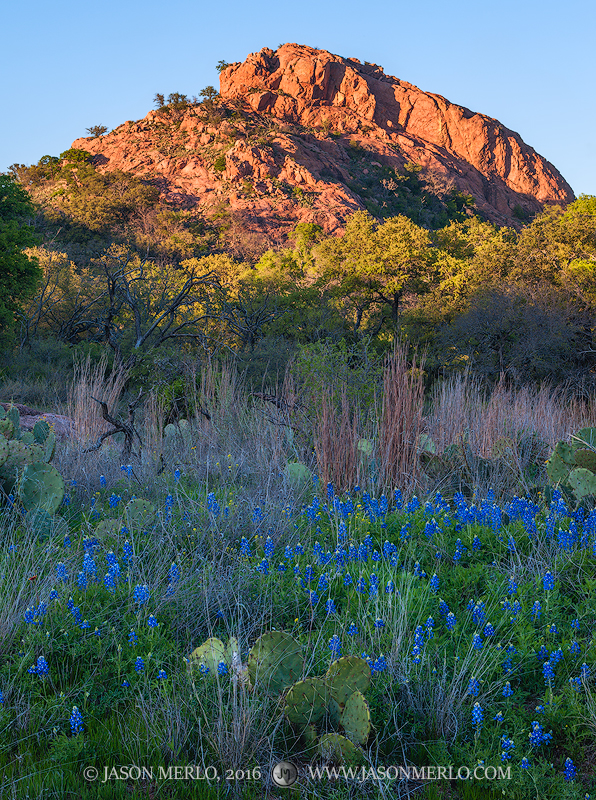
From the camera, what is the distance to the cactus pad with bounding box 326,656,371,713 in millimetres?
1746

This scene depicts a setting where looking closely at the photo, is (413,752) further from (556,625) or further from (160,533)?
(160,533)

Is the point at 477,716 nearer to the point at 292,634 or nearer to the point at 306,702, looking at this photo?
the point at 306,702

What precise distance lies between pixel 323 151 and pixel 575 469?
61.5m

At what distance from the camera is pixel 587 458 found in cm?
358

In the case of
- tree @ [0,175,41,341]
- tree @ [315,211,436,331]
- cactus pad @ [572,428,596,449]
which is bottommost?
cactus pad @ [572,428,596,449]

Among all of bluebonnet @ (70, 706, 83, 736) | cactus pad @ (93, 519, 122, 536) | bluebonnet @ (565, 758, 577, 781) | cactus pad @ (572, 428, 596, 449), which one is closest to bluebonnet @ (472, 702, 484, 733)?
bluebonnet @ (565, 758, 577, 781)

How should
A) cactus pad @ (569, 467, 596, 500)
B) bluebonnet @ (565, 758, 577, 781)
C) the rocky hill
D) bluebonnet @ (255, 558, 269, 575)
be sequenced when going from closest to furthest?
bluebonnet @ (565, 758, 577, 781) < bluebonnet @ (255, 558, 269, 575) < cactus pad @ (569, 467, 596, 500) < the rocky hill

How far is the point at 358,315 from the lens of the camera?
1923 centimetres

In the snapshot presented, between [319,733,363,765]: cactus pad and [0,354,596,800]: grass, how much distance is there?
0.19 feet

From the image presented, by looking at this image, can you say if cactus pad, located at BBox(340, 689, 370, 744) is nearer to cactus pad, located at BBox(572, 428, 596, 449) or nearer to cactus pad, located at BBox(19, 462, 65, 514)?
cactus pad, located at BBox(19, 462, 65, 514)

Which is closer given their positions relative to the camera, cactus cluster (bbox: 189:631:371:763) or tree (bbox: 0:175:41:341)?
cactus cluster (bbox: 189:631:371:763)

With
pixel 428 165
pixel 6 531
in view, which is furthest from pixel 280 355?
pixel 428 165

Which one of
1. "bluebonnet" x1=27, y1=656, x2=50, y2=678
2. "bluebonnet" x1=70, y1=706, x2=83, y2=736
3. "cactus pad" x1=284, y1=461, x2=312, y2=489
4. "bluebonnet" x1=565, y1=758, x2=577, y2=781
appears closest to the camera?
"bluebonnet" x1=565, y1=758, x2=577, y2=781

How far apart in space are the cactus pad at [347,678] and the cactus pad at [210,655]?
398mm
